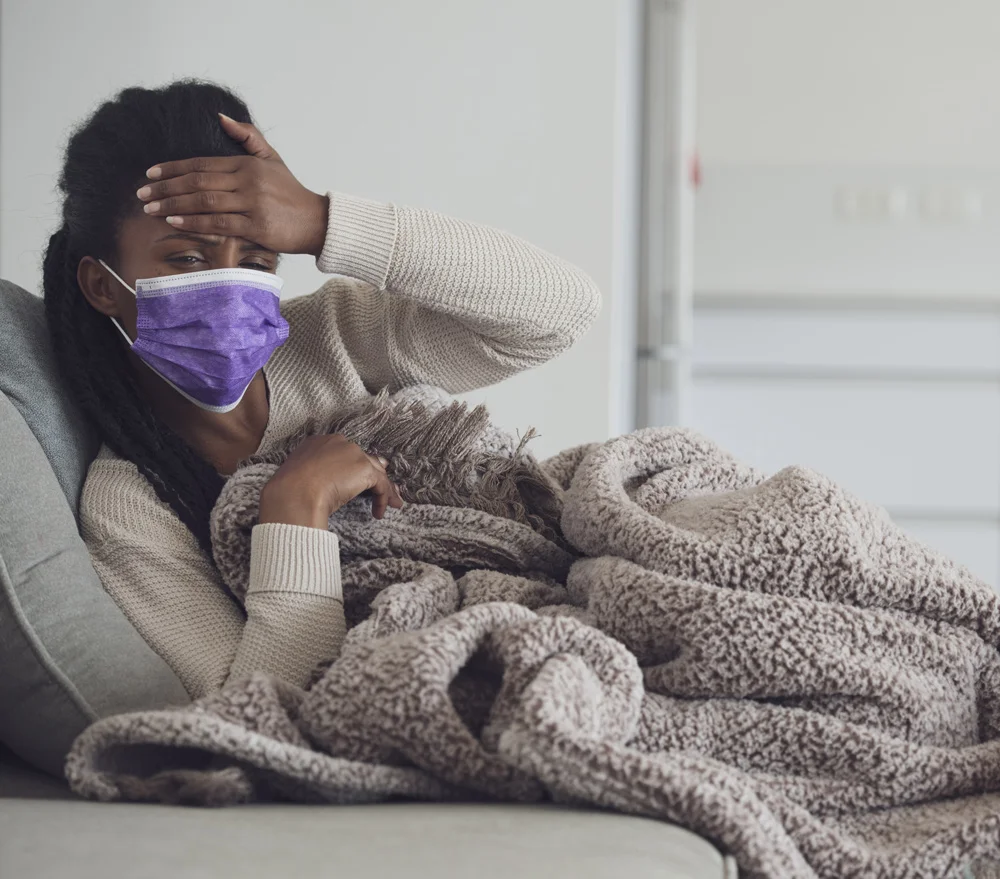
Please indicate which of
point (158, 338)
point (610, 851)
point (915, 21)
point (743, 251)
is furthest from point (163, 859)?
point (915, 21)

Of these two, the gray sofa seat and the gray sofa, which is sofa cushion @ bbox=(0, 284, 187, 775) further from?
the gray sofa seat

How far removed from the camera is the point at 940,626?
85cm

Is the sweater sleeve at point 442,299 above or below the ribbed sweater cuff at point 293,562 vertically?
above

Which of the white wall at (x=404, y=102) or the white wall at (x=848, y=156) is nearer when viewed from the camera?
the white wall at (x=404, y=102)

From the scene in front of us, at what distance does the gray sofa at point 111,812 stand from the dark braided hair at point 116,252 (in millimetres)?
71

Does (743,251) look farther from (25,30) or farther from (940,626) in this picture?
(940,626)

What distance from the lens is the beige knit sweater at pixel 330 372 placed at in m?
0.98

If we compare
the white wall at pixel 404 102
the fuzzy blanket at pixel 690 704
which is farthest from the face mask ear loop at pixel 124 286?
the white wall at pixel 404 102

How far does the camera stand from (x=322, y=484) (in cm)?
102

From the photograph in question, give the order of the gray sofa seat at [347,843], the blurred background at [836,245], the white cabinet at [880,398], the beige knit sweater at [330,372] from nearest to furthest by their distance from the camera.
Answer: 1. the gray sofa seat at [347,843]
2. the beige knit sweater at [330,372]
3. the blurred background at [836,245]
4. the white cabinet at [880,398]

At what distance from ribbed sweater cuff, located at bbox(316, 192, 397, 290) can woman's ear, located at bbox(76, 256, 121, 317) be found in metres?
0.23

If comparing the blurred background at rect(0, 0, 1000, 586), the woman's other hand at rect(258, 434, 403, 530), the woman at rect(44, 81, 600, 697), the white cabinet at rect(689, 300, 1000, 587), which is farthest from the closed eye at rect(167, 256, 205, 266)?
the white cabinet at rect(689, 300, 1000, 587)

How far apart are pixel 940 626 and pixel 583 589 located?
0.90ft

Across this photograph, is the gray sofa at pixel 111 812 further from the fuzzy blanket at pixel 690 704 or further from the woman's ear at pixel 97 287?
the woman's ear at pixel 97 287
